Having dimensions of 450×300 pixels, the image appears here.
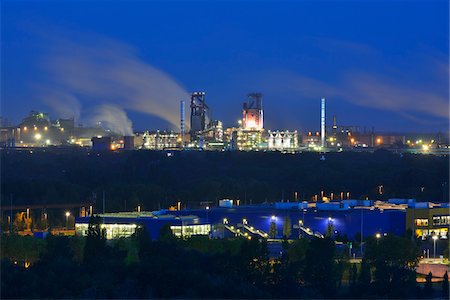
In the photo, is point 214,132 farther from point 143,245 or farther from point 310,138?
point 143,245

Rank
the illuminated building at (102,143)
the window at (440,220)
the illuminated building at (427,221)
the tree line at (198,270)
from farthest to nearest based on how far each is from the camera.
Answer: the illuminated building at (102,143) < the window at (440,220) < the illuminated building at (427,221) < the tree line at (198,270)

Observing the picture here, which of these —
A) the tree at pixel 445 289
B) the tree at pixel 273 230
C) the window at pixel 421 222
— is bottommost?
the tree at pixel 445 289

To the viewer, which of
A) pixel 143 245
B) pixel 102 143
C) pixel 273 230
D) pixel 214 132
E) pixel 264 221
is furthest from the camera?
pixel 214 132

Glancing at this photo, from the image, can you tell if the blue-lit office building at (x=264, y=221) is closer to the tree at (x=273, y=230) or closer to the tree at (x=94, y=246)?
the tree at (x=273, y=230)

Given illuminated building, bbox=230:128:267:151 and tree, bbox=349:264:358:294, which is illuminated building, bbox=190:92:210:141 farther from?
tree, bbox=349:264:358:294

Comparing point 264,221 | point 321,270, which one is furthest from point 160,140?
point 321,270

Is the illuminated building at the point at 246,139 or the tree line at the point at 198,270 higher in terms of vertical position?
the illuminated building at the point at 246,139

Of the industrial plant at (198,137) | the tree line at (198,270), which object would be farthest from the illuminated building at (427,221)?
the industrial plant at (198,137)

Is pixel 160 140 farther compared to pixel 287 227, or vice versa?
pixel 160 140

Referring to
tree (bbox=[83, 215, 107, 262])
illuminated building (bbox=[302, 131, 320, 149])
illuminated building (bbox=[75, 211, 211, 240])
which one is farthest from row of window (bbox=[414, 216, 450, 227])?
illuminated building (bbox=[302, 131, 320, 149])
